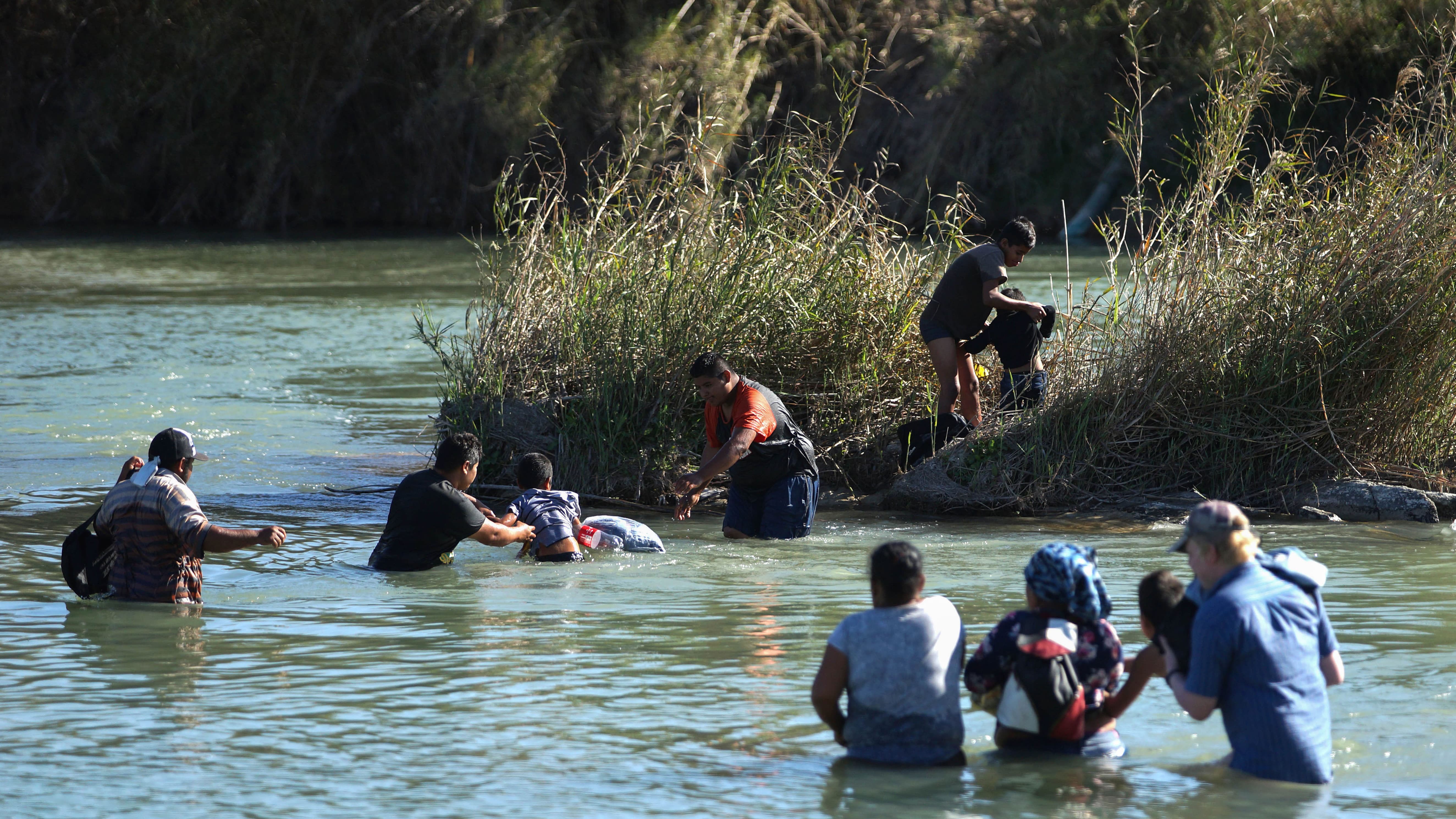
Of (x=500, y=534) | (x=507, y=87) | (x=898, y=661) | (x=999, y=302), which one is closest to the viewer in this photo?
(x=898, y=661)

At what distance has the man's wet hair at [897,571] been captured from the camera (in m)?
5.18

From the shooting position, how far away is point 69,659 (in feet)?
23.3

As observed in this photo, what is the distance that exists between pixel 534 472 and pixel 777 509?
4.84 feet

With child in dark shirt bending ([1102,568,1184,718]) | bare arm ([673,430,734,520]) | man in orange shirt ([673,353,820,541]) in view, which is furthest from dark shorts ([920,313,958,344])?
child in dark shirt bending ([1102,568,1184,718])

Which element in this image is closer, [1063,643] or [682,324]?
[1063,643]

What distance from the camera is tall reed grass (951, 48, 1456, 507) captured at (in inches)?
401

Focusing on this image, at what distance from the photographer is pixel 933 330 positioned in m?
10.7

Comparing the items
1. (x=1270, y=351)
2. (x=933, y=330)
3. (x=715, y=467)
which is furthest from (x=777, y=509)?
(x=1270, y=351)

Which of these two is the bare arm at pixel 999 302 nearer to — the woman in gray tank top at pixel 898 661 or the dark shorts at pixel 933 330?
the dark shorts at pixel 933 330

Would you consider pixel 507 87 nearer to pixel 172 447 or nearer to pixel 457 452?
pixel 457 452

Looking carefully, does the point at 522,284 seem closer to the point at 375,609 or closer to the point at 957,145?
the point at 375,609

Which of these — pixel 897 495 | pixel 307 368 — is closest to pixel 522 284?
pixel 897 495

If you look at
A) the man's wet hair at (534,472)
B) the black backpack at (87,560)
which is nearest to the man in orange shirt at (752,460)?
the man's wet hair at (534,472)

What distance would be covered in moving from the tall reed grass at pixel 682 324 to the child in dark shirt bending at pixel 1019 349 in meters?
0.78
